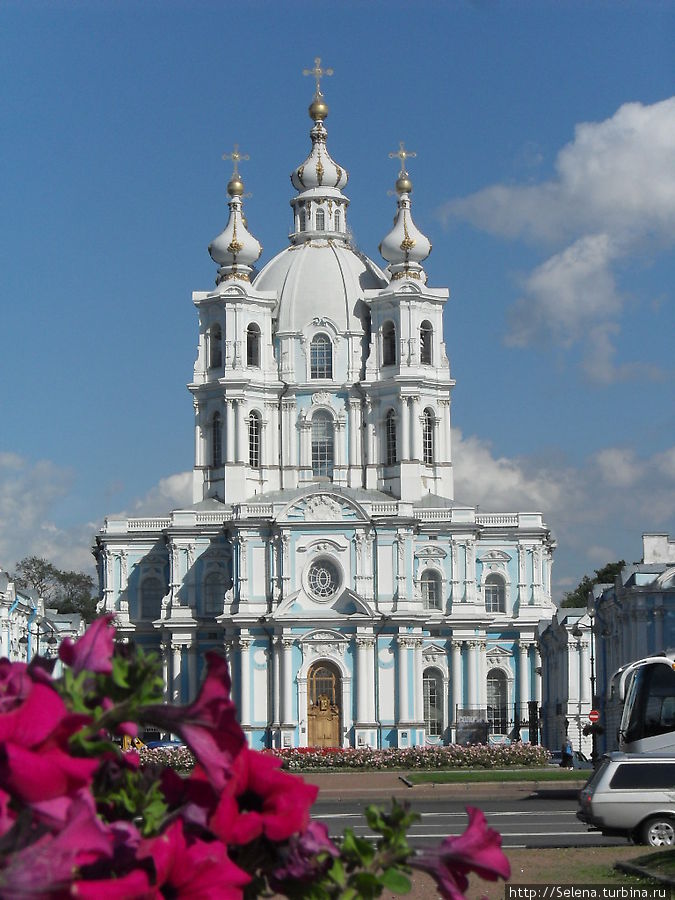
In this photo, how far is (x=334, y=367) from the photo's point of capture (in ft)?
287

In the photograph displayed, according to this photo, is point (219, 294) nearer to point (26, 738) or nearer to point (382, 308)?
point (382, 308)

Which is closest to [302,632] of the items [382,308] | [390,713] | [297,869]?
[390,713]

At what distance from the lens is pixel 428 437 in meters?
85.8

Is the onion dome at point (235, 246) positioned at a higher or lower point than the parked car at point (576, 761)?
higher

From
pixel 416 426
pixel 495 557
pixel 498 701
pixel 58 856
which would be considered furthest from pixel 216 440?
pixel 58 856

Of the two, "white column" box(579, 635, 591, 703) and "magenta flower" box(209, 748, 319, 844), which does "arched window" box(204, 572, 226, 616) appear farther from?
"magenta flower" box(209, 748, 319, 844)

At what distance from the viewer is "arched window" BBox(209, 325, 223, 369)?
87000 millimetres

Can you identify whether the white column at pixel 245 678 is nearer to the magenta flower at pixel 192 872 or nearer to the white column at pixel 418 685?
the white column at pixel 418 685

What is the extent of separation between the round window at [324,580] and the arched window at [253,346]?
1319 centimetres

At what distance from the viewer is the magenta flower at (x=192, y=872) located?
4.39 m

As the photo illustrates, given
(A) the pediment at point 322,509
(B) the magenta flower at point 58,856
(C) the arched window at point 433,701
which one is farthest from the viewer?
(C) the arched window at point 433,701

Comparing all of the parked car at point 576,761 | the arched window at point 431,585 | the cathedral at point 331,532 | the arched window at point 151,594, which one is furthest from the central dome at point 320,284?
the parked car at point 576,761

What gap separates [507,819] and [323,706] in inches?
1755

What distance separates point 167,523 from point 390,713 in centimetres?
1685
